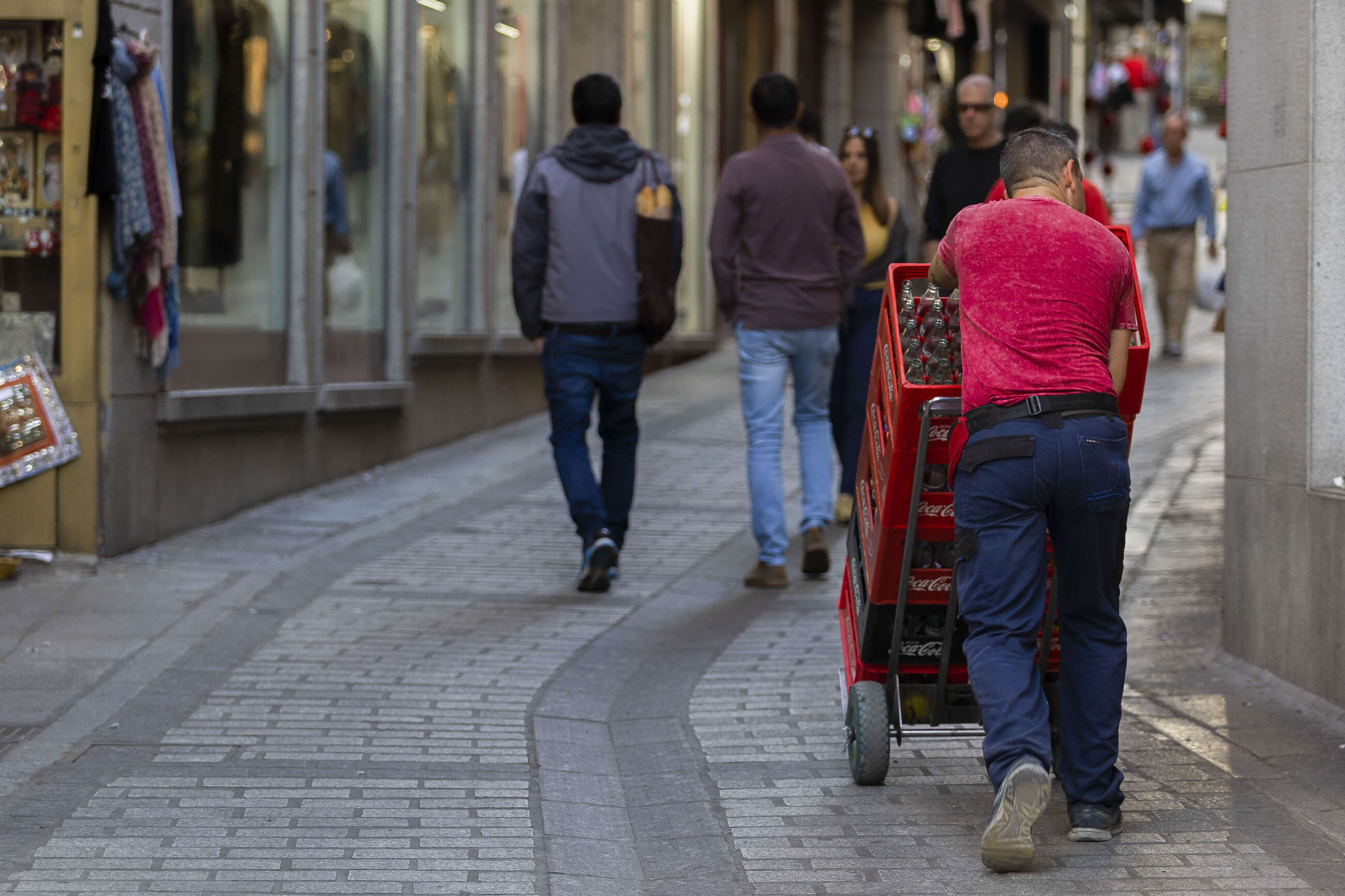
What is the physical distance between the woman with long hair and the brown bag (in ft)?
4.20

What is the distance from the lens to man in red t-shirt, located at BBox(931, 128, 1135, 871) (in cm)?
403

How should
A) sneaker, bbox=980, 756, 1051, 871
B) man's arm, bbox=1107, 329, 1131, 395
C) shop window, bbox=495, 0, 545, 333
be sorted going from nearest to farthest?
sneaker, bbox=980, 756, 1051, 871
man's arm, bbox=1107, 329, 1131, 395
shop window, bbox=495, 0, 545, 333

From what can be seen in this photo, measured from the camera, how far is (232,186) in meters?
9.28

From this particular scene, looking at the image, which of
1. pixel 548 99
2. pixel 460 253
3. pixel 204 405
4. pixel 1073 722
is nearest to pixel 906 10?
pixel 548 99

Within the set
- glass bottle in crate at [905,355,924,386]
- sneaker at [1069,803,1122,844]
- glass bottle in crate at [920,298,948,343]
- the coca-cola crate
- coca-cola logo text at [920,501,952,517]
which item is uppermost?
glass bottle in crate at [920,298,948,343]

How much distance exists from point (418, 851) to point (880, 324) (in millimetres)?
1706

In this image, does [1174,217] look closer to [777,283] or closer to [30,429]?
[777,283]

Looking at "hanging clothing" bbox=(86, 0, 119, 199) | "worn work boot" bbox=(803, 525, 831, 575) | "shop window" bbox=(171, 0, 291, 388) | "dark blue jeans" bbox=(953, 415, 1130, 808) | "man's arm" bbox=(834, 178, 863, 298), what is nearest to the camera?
"dark blue jeans" bbox=(953, 415, 1130, 808)

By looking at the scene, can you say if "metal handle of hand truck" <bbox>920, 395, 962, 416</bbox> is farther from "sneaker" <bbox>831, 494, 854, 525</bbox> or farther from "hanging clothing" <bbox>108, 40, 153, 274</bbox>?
"sneaker" <bbox>831, 494, 854, 525</bbox>

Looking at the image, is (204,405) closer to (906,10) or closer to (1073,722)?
(1073,722)

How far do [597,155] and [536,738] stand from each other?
9.76ft

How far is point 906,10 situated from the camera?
22234 mm

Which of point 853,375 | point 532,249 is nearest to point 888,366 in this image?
point 532,249

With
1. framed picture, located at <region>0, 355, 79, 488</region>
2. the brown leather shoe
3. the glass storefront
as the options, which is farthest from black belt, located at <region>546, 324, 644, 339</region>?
the glass storefront
